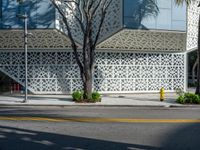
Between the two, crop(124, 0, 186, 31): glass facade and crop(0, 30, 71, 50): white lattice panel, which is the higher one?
crop(124, 0, 186, 31): glass facade

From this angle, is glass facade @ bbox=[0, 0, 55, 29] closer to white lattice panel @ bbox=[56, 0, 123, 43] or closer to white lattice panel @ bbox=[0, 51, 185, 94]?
white lattice panel @ bbox=[56, 0, 123, 43]

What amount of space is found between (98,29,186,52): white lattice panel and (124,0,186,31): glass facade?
2.00 ft

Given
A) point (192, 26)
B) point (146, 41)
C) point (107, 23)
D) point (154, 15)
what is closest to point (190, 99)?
point (154, 15)

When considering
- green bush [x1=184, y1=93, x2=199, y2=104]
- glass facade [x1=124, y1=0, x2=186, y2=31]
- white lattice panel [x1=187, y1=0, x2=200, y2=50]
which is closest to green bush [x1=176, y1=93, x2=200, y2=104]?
green bush [x1=184, y1=93, x2=199, y2=104]

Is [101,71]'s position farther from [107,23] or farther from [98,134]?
[98,134]

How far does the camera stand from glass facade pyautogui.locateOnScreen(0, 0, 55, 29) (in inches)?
1115

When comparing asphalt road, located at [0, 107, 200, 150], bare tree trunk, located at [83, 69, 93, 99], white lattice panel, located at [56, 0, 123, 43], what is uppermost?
white lattice panel, located at [56, 0, 123, 43]

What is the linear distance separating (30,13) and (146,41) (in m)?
8.78

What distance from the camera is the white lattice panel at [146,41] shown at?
98.0 feet

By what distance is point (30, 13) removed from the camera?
93.6ft

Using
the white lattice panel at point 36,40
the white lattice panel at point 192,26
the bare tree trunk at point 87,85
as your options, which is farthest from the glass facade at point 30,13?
the white lattice panel at point 192,26

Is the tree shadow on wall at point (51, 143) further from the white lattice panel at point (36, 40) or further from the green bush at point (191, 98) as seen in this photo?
the white lattice panel at point (36, 40)

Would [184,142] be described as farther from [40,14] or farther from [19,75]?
[19,75]

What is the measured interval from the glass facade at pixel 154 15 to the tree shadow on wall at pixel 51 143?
17.6m
